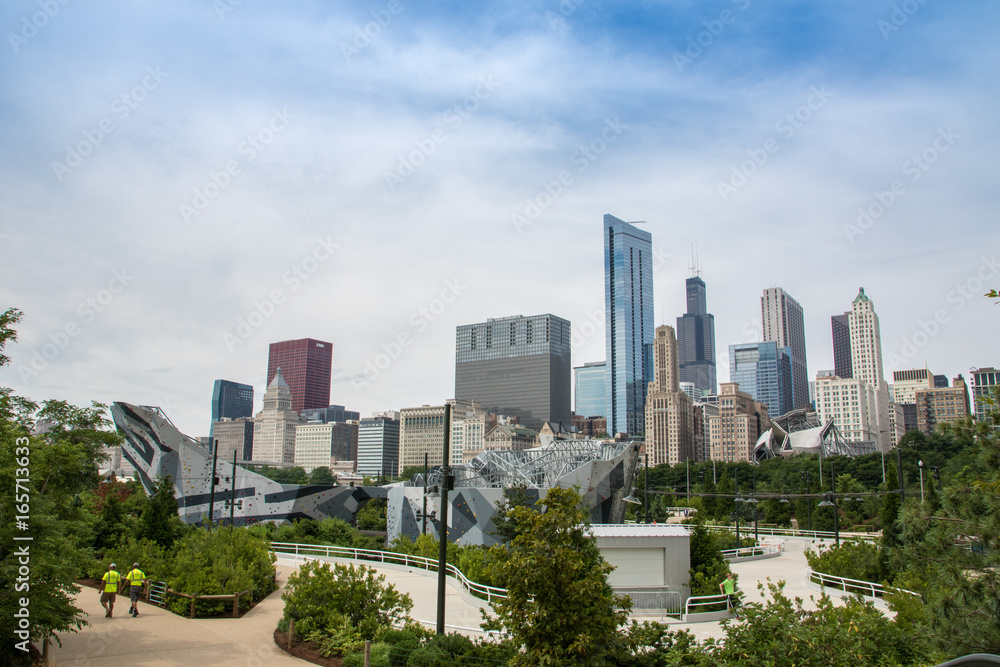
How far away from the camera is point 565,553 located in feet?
39.0

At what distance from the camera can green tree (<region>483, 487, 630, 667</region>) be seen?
11.5m

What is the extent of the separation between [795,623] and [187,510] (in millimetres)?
51462

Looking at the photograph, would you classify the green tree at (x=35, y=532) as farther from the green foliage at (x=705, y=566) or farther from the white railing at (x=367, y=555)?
the green foliage at (x=705, y=566)

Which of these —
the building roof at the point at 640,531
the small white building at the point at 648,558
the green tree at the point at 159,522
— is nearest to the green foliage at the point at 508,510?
the building roof at the point at 640,531

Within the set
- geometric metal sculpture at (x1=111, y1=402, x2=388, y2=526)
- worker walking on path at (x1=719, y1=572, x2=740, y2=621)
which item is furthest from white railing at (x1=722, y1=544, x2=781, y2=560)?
geometric metal sculpture at (x1=111, y1=402, x2=388, y2=526)

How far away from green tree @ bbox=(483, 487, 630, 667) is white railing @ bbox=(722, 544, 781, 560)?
28.3 metres

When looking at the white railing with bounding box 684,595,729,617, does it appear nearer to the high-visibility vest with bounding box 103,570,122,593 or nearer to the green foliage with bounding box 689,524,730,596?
the green foliage with bounding box 689,524,730,596

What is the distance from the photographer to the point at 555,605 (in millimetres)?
11664

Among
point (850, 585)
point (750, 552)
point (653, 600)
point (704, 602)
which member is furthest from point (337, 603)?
point (750, 552)

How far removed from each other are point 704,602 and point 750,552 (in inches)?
782

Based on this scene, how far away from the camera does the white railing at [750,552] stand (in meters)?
38.5

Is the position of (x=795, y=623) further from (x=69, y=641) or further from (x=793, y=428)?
(x=793, y=428)

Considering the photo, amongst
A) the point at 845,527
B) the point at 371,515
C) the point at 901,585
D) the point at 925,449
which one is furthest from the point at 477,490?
the point at 925,449

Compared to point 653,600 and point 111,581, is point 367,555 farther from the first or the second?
point 111,581
